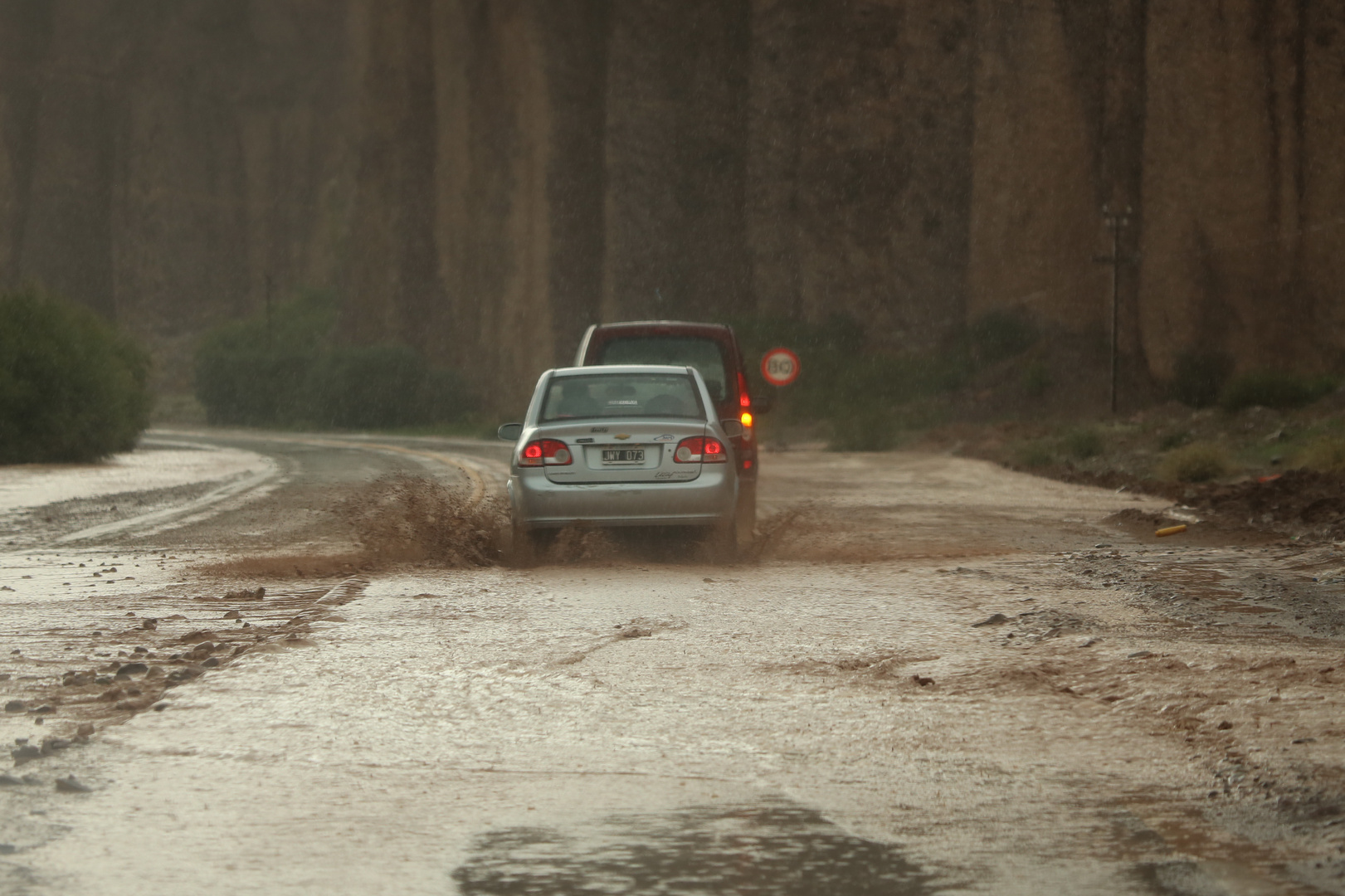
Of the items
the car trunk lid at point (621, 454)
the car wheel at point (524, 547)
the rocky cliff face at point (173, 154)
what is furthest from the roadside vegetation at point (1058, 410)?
the rocky cliff face at point (173, 154)

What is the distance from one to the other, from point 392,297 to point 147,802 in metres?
78.9

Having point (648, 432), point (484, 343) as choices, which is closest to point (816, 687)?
point (648, 432)

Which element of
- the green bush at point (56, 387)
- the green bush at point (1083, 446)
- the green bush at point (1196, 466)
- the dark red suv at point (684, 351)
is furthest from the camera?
the green bush at point (56, 387)

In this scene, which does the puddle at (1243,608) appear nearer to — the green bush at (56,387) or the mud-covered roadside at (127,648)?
the mud-covered roadside at (127,648)

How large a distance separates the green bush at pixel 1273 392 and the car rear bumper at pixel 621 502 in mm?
28415

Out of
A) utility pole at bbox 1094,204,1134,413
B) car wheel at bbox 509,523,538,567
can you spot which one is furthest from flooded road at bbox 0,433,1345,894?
utility pole at bbox 1094,204,1134,413

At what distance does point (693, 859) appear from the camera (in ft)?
16.0

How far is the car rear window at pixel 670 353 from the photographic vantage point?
1694 centimetres

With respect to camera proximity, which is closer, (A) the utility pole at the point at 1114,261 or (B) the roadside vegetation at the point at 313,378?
(A) the utility pole at the point at 1114,261

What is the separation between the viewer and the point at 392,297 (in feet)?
273

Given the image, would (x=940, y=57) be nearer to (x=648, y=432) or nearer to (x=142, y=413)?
(x=142, y=413)

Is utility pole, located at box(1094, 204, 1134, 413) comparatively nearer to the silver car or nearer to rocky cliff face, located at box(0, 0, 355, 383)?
the silver car

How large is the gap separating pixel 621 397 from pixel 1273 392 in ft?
97.2

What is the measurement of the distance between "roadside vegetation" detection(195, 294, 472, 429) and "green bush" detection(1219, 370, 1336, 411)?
41.3 metres
